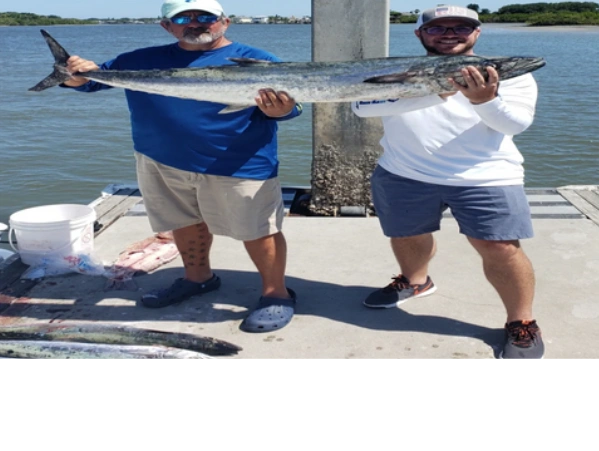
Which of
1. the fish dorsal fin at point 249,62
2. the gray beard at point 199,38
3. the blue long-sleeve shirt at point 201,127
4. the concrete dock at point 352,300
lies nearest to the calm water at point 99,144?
the concrete dock at point 352,300

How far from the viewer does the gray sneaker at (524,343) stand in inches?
136

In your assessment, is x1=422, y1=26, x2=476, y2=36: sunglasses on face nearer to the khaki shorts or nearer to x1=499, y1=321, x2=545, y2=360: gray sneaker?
the khaki shorts

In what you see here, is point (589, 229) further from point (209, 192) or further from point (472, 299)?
point (209, 192)

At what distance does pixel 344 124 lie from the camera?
19.5ft

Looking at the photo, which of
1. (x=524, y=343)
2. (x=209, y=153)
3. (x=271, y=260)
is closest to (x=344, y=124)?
(x=271, y=260)

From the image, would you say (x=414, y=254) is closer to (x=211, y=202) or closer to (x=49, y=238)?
(x=211, y=202)

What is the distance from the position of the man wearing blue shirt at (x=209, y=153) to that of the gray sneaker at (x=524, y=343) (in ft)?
4.02

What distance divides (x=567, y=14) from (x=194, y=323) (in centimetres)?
7976

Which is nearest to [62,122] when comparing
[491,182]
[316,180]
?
[316,180]

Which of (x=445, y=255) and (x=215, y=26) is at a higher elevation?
(x=215, y=26)

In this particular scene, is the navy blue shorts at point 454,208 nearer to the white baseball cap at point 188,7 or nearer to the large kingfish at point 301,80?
the large kingfish at point 301,80

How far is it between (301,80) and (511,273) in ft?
4.67

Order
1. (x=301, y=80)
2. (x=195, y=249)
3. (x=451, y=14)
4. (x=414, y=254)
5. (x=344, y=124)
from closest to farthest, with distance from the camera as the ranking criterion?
(x=451, y=14) < (x=301, y=80) < (x=414, y=254) < (x=195, y=249) < (x=344, y=124)

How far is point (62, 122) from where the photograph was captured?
1639 centimetres
